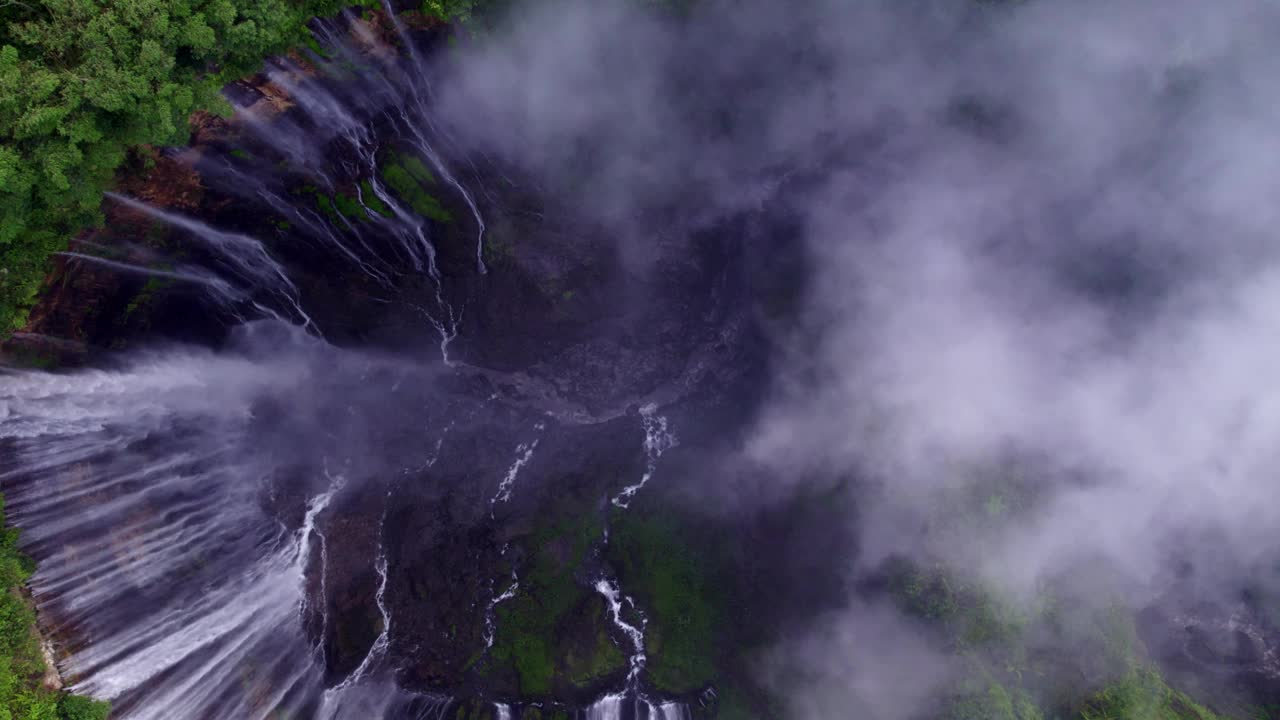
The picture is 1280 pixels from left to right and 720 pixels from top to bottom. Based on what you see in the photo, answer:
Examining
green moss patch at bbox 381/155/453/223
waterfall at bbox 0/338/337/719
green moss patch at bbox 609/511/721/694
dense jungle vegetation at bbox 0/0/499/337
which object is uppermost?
dense jungle vegetation at bbox 0/0/499/337

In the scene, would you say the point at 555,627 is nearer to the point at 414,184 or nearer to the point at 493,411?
the point at 493,411

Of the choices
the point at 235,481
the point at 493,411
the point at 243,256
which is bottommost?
the point at 493,411

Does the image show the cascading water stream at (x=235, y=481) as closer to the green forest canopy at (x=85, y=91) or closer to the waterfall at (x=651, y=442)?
the waterfall at (x=651, y=442)

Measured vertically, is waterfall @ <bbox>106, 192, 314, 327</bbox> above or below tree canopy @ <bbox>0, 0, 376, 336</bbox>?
below

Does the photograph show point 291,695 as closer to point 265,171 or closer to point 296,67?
point 265,171

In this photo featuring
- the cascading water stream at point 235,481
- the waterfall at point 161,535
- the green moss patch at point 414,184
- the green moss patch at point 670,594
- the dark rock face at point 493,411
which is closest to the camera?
the waterfall at point 161,535

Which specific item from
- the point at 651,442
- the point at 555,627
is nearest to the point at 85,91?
the point at 651,442

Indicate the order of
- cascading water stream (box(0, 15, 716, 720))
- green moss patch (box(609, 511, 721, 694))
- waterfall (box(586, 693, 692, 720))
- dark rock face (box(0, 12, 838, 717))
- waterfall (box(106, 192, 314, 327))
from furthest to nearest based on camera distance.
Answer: green moss patch (box(609, 511, 721, 694)) → waterfall (box(586, 693, 692, 720)) → dark rock face (box(0, 12, 838, 717)) → waterfall (box(106, 192, 314, 327)) → cascading water stream (box(0, 15, 716, 720))

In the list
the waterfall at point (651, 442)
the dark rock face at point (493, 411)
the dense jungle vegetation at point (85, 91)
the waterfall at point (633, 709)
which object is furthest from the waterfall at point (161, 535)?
the waterfall at point (651, 442)

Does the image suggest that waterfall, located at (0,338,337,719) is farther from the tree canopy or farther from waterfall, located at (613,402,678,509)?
waterfall, located at (613,402,678,509)

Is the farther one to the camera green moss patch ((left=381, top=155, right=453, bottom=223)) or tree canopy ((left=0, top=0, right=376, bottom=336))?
green moss patch ((left=381, top=155, right=453, bottom=223))

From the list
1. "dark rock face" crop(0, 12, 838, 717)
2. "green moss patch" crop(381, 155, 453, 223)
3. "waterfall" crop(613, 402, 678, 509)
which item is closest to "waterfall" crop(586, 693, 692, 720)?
"dark rock face" crop(0, 12, 838, 717)

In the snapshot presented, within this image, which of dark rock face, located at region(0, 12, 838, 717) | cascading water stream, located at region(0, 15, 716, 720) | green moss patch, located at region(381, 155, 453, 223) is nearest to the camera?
cascading water stream, located at region(0, 15, 716, 720)
